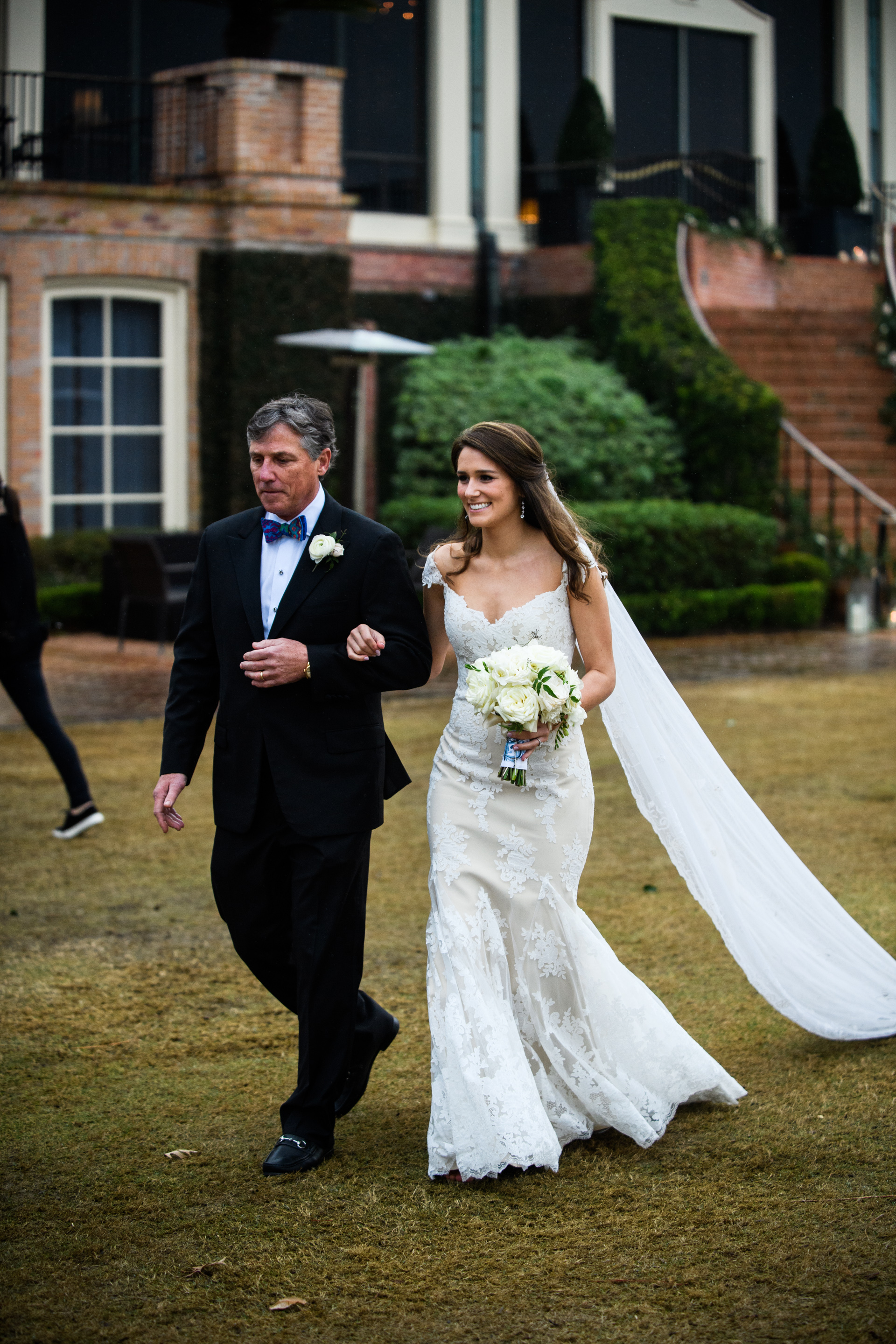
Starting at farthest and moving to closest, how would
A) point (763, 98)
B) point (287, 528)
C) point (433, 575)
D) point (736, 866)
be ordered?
point (763, 98)
point (736, 866)
point (433, 575)
point (287, 528)

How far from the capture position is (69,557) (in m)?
15.4

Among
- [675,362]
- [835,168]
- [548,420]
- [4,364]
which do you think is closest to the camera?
[4,364]

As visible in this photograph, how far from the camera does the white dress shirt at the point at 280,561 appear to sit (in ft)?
12.7

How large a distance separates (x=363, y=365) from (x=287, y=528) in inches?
432

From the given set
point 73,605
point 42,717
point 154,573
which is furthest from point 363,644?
point 73,605

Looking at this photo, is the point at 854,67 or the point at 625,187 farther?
the point at 854,67

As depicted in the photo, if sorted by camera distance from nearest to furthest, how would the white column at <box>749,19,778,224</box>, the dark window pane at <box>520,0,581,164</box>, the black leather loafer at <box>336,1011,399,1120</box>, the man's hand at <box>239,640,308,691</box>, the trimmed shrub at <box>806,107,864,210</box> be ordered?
the man's hand at <box>239,640,308,691</box> → the black leather loafer at <box>336,1011,399,1120</box> → the dark window pane at <box>520,0,581,164</box> → the trimmed shrub at <box>806,107,864,210</box> → the white column at <box>749,19,778,224</box>

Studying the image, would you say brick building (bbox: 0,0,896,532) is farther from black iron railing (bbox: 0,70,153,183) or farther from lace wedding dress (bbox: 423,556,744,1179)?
lace wedding dress (bbox: 423,556,744,1179)

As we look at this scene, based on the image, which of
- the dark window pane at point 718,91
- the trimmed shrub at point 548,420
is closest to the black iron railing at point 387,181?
the trimmed shrub at point 548,420

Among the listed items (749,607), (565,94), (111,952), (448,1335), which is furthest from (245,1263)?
(565,94)

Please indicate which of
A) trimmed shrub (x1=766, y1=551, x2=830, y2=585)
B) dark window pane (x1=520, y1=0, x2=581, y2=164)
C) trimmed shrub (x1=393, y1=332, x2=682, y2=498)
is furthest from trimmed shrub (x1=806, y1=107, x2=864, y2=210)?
trimmed shrub (x1=766, y1=551, x2=830, y2=585)

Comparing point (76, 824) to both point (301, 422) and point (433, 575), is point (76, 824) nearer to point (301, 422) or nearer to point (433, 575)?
point (433, 575)

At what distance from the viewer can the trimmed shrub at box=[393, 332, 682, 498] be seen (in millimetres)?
16156

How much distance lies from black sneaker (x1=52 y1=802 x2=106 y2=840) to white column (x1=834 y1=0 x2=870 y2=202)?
20.7 m
